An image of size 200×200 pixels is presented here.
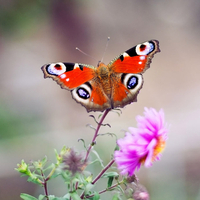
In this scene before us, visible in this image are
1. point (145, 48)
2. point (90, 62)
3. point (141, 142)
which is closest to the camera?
point (141, 142)

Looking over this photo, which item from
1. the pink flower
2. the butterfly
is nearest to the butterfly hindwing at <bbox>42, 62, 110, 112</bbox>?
the butterfly

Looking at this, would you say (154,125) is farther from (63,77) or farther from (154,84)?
(154,84)

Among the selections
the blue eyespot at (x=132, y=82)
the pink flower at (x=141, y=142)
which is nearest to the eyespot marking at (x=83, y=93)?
the blue eyespot at (x=132, y=82)

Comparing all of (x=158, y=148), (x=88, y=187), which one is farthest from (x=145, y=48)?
(x=88, y=187)

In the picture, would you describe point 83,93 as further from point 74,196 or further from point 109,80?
point 74,196

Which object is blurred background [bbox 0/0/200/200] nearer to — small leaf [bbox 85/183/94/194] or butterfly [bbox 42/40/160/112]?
butterfly [bbox 42/40/160/112]

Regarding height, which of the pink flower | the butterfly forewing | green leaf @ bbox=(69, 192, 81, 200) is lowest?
green leaf @ bbox=(69, 192, 81, 200)
